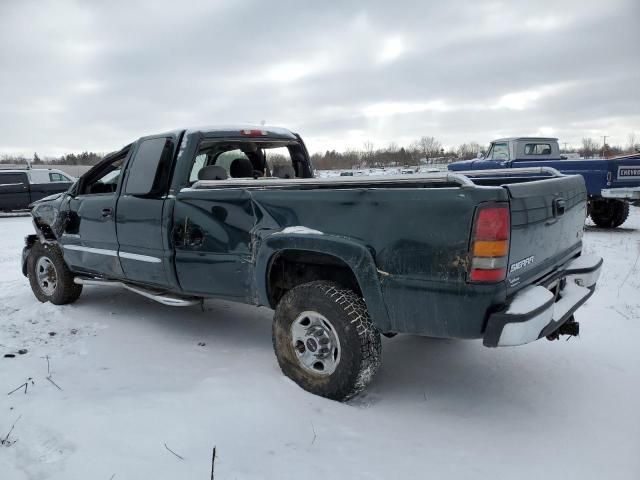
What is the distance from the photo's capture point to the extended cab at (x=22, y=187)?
16266 mm

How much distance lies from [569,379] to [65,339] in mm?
4128

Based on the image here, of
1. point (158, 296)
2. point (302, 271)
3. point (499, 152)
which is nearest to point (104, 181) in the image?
point (158, 296)

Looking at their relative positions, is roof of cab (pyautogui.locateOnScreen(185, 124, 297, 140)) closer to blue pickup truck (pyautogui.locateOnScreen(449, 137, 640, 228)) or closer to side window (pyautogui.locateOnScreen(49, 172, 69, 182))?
blue pickup truck (pyautogui.locateOnScreen(449, 137, 640, 228))

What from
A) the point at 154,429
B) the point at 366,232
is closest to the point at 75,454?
the point at 154,429

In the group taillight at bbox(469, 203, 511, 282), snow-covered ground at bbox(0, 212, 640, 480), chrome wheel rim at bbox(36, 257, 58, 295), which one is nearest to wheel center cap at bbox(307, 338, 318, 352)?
snow-covered ground at bbox(0, 212, 640, 480)

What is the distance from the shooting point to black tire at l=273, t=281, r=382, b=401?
300cm

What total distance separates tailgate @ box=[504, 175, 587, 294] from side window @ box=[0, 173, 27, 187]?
17.8m

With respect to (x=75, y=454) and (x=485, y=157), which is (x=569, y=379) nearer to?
(x=75, y=454)

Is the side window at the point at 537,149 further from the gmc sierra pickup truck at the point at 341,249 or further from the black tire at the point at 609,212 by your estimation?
the gmc sierra pickup truck at the point at 341,249

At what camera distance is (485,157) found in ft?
45.1

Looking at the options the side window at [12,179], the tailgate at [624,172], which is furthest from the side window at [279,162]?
the side window at [12,179]

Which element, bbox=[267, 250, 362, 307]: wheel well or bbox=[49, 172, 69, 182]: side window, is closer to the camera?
bbox=[267, 250, 362, 307]: wheel well

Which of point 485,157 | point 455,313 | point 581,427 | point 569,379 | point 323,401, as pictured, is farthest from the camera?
point 485,157

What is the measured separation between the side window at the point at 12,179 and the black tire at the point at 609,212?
17355 mm
